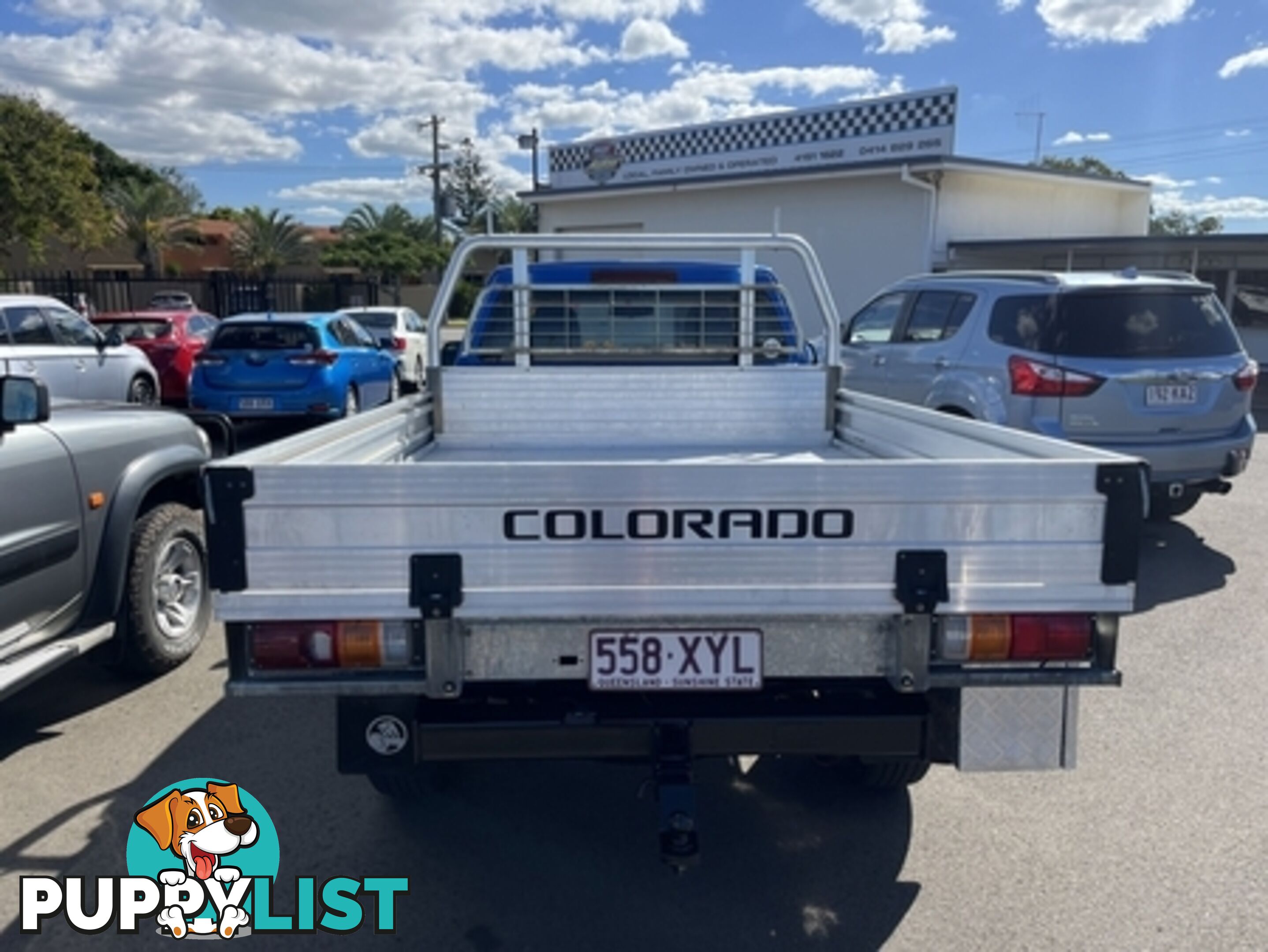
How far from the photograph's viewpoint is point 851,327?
8.80m

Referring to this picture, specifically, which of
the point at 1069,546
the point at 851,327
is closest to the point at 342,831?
the point at 1069,546

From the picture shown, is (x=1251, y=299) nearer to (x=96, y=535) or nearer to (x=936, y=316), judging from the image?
(x=936, y=316)

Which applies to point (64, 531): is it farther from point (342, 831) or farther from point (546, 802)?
point (546, 802)

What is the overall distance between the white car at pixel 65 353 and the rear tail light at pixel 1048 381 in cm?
781

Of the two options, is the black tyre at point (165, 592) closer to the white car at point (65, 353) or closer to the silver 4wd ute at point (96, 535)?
the silver 4wd ute at point (96, 535)

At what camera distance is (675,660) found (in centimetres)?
248

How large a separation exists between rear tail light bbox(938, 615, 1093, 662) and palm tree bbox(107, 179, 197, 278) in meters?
43.8

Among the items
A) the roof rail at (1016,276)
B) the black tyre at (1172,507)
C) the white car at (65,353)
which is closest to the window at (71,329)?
the white car at (65,353)

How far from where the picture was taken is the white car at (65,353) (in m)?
9.47

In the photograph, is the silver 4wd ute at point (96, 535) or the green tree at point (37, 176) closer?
the silver 4wd ute at point (96, 535)

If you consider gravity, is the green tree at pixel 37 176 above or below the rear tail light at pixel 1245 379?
above

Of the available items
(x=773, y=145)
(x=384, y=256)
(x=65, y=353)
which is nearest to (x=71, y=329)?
(x=65, y=353)

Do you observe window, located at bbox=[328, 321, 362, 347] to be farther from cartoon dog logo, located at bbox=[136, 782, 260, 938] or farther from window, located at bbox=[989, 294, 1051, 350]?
cartoon dog logo, located at bbox=[136, 782, 260, 938]

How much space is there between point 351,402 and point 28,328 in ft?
11.0
